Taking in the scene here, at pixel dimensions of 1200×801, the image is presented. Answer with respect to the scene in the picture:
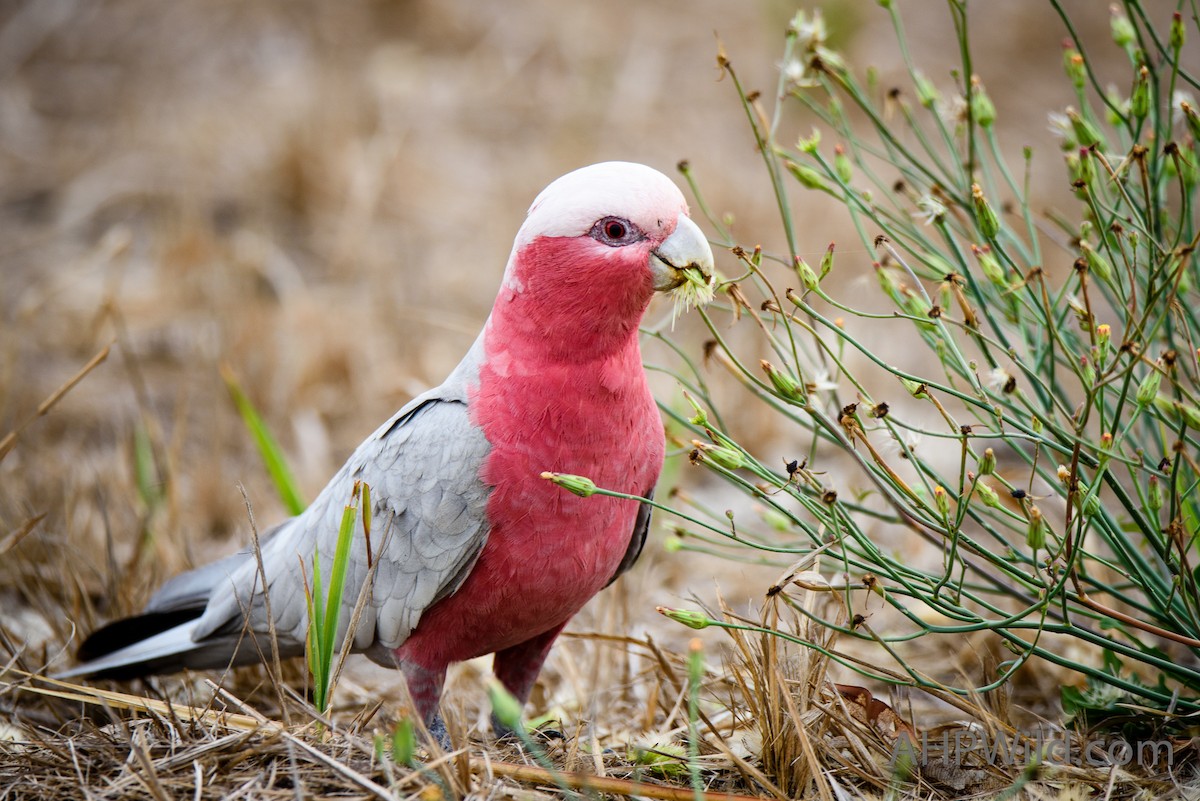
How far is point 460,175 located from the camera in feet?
22.0

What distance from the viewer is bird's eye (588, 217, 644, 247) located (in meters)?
2.01

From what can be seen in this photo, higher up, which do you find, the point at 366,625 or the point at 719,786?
the point at 366,625

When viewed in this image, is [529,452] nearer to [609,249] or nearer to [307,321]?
[609,249]

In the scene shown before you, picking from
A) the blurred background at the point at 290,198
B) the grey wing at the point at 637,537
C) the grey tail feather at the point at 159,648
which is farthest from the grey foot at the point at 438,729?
the blurred background at the point at 290,198

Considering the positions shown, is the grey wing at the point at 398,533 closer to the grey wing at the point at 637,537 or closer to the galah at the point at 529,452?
the galah at the point at 529,452

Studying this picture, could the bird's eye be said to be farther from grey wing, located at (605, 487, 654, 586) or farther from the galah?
grey wing, located at (605, 487, 654, 586)

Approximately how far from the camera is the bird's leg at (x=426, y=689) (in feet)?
7.49

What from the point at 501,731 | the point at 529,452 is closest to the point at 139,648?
the point at 501,731

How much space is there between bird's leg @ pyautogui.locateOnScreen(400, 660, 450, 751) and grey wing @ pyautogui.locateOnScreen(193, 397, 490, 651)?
3.3 inches

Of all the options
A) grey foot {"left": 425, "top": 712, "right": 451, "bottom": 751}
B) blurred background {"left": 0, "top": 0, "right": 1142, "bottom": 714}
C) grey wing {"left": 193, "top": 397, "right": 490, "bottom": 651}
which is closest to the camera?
grey wing {"left": 193, "top": 397, "right": 490, "bottom": 651}

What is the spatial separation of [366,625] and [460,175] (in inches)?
194

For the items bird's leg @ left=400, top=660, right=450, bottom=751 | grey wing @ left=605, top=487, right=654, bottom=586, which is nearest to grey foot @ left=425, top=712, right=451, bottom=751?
bird's leg @ left=400, top=660, right=450, bottom=751

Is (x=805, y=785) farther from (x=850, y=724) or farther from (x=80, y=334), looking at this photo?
(x=80, y=334)

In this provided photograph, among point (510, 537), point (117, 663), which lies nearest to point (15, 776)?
point (117, 663)
